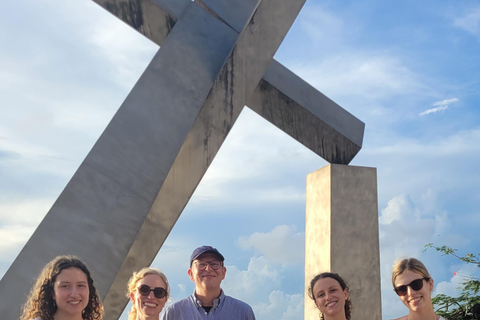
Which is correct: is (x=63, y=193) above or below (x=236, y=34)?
below

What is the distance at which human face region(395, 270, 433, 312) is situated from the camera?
2871mm

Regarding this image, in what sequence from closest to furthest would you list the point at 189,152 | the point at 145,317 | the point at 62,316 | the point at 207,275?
the point at 62,316 < the point at 145,317 < the point at 207,275 < the point at 189,152

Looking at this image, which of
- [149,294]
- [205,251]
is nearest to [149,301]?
[149,294]

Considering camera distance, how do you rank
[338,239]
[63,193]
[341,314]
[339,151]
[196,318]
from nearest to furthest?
[341,314] < [196,318] < [63,193] < [338,239] < [339,151]

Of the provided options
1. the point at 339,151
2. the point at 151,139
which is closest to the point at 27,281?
the point at 151,139

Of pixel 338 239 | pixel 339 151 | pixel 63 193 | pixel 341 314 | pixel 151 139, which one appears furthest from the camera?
pixel 339 151

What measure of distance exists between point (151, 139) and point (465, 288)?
4723 mm

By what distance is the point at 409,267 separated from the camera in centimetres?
292

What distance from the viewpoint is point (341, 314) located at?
2992 millimetres

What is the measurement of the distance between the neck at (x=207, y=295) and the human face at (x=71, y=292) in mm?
932

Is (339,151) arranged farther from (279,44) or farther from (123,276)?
(123,276)

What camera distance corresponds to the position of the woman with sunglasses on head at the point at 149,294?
2973 mm

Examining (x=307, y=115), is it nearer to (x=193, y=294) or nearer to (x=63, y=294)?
(x=193, y=294)

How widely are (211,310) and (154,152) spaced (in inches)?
66.2
